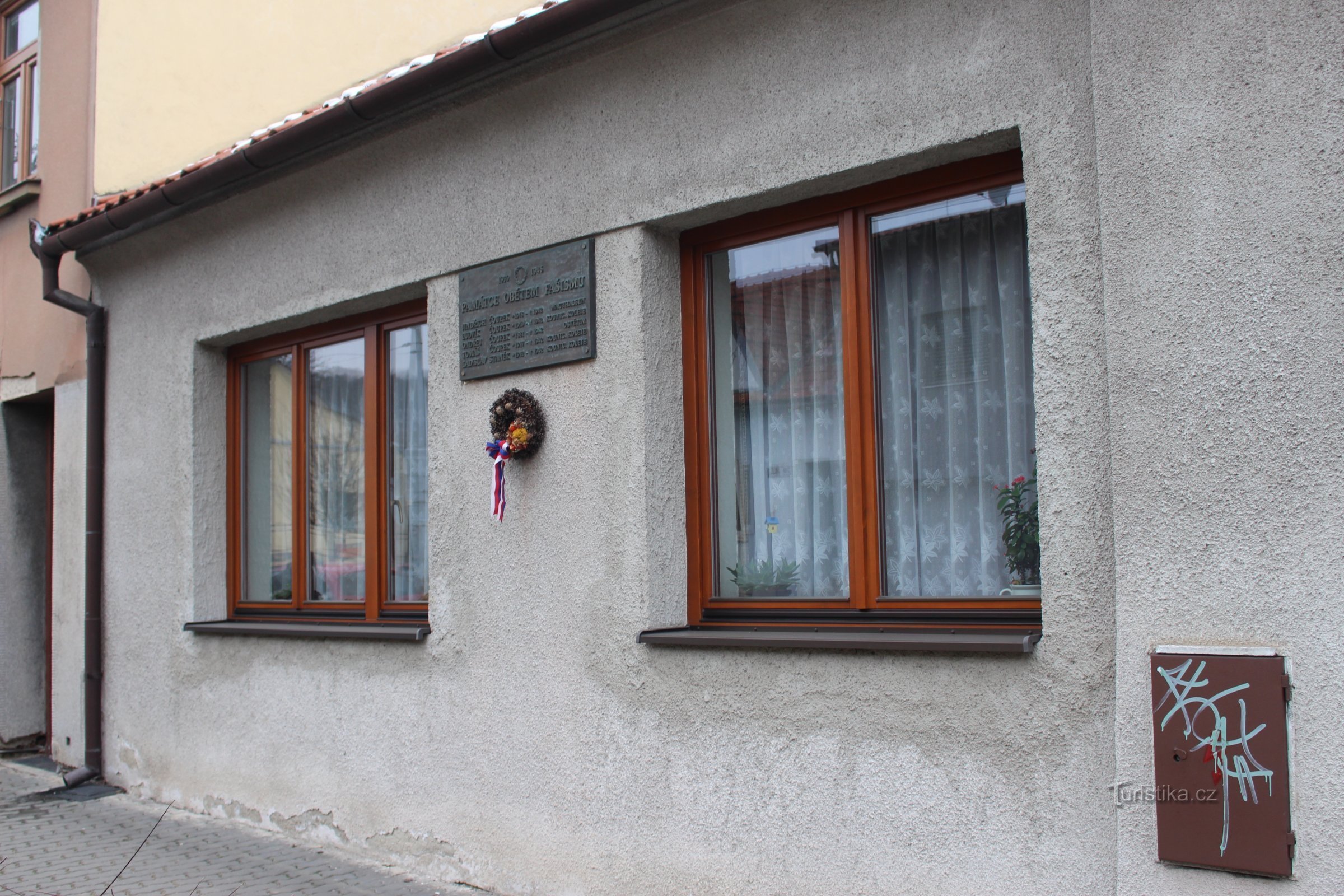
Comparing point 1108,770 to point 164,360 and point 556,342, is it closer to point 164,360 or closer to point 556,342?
point 556,342

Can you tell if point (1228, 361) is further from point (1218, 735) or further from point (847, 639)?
point (847, 639)

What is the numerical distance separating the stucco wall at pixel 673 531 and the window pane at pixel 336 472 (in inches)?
14.7

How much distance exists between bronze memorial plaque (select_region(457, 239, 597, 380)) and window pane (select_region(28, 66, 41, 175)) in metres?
5.27

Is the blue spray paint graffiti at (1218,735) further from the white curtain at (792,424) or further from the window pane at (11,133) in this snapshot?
the window pane at (11,133)

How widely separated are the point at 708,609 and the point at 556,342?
125 centimetres

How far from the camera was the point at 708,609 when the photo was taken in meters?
4.48

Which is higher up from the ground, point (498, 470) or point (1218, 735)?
point (498, 470)

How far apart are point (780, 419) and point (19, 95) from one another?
7414 mm

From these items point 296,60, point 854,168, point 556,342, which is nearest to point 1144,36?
point 854,168

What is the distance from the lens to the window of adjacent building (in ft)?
28.1

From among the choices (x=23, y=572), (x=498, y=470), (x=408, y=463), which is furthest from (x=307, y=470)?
(x=23, y=572)

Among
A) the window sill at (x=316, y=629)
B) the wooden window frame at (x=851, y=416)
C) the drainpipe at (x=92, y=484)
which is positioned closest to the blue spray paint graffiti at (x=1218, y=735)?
the wooden window frame at (x=851, y=416)

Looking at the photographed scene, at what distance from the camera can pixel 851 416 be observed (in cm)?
405

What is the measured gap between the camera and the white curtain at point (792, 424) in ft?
13.9
